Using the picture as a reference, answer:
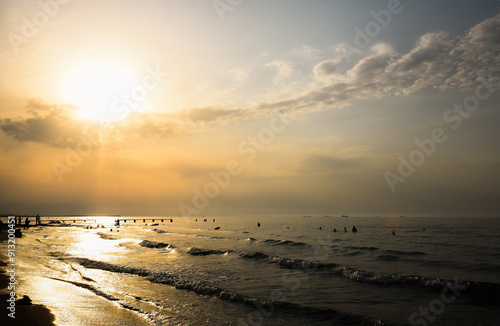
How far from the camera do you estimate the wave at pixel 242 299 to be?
45.6 ft

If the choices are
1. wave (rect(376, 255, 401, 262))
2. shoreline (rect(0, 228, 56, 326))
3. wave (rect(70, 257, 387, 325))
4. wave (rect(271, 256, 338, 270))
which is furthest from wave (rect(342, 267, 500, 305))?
shoreline (rect(0, 228, 56, 326))

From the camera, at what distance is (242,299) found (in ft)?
55.4

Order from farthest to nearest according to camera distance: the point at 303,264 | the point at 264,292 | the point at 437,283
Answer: the point at 303,264
the point at 437,283
the point at 264,292

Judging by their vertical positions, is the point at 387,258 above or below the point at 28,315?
below

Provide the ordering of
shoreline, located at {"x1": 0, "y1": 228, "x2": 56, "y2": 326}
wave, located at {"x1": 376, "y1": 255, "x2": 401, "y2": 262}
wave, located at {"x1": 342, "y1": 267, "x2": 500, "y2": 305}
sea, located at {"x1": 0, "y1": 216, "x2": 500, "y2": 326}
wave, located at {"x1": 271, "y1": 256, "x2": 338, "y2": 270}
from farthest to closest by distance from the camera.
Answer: wave, located at {"x1": 376, "y1": 255, "x2": 401, "y2": 262}, wave, located at {"x1": 271, "y1": 256, "x2": 338, "y2": 270}, wave, located at {"x1": 342, "y1": 267, "x2": 500, "y2": 305}, sea, located at {"x1": 0, "y1": 216, "x2": 500, "y2": 326}, shoreline, located at {"x1": 0, "y1": 228, "x2": 56, "y2": 326}

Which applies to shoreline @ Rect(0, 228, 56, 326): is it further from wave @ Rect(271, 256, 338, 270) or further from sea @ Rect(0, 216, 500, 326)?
wave @ Rect(271, 256, 338, 270)

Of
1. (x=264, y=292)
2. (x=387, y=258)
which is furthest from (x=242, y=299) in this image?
(x=387, y=258)

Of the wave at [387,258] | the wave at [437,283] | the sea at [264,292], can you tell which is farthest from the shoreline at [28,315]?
the wave at [387,258]

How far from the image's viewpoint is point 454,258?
32312 millimetres

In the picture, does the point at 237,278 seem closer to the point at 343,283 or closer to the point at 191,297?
the point at 191,297

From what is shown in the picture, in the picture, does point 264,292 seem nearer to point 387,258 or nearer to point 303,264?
point 303,264

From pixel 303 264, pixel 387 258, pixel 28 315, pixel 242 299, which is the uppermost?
pixel 28 315

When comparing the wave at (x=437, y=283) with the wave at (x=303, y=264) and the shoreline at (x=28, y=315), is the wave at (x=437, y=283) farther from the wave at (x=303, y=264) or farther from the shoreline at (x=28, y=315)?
the shoreline at (x=28, y=315)

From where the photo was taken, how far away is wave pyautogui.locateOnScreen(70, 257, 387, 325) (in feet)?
45.6
